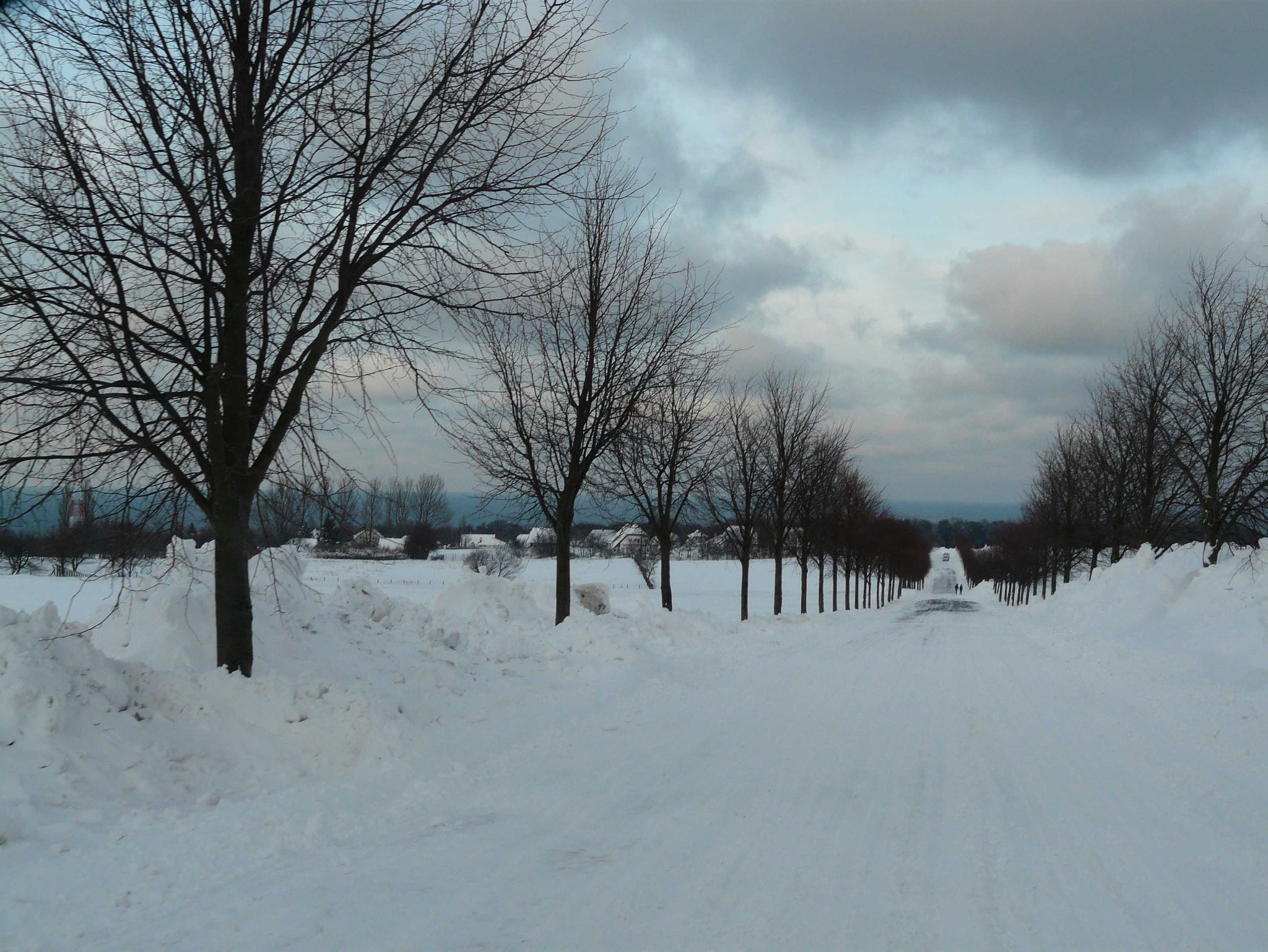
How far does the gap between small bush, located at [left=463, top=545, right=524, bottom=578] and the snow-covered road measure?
1772 inches

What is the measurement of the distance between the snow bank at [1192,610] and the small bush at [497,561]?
112ft

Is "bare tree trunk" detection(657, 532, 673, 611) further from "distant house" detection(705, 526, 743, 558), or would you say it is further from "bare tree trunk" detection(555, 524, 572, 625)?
"distant house" detection(705, 526, 743, 558)

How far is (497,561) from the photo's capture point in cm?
5766

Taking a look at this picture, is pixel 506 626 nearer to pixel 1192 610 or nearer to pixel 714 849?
pixel 714 849

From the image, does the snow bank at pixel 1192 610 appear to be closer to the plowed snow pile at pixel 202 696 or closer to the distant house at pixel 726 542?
the distant house at pixel 726 542

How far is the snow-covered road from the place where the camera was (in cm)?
402

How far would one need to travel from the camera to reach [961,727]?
30.5 ft

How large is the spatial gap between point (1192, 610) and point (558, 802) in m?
18.7

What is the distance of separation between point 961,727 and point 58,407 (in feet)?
30.8

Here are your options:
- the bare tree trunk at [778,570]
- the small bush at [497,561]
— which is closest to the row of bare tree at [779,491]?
the bare tree trunk at [778,570]

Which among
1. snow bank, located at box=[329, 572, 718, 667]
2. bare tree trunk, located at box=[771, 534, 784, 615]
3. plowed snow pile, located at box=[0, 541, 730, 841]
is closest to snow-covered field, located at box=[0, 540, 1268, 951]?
plowed snow pile, located at box=[0, 541, 730, 841]

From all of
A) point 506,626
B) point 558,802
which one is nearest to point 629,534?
point 506,626

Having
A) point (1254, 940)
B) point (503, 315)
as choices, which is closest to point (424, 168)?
point (503, 315)

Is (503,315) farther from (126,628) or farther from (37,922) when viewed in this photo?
(37,922)
